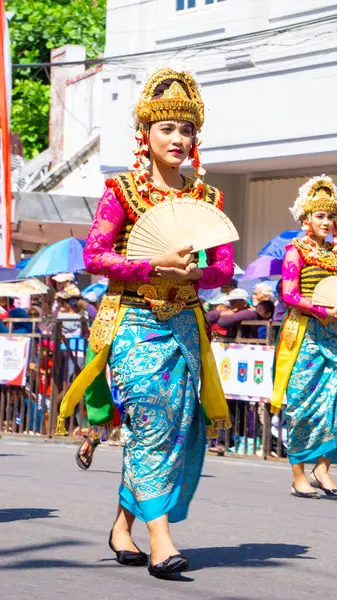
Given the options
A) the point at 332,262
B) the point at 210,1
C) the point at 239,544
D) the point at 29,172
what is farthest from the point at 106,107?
the point at 239,544

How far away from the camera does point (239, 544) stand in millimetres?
6723

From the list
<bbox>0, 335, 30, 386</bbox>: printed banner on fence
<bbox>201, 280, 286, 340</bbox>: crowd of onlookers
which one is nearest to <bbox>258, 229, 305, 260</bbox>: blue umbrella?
<bbox>201, 280, 286, 340</bbox>: crowd of onlookers

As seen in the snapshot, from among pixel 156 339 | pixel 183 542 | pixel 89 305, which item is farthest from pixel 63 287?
pixel 156 339

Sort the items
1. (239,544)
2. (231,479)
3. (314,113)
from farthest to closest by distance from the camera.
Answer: (314,113) → (231,479) → (239,544)

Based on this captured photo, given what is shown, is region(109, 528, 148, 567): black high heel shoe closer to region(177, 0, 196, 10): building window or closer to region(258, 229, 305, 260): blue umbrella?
region(258, 229, 305, 260): blue umbrella

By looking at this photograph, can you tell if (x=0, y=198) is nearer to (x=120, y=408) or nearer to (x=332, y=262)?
(x=332, y=262)

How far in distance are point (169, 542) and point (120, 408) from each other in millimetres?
755

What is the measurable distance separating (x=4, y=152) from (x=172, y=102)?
1721 centimetres

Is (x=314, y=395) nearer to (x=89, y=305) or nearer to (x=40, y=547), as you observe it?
(x=40, y=547)

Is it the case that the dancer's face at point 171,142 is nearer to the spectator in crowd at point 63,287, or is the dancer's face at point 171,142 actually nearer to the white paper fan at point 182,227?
the white paper fan at point 182,227

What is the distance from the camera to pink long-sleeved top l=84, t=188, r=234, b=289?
19.0 ft

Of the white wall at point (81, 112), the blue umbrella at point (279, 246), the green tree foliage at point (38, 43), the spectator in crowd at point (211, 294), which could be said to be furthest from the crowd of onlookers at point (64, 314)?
the green tree foliage at point (38, 43)

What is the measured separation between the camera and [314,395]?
9648 mm

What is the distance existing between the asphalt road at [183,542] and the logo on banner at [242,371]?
298cm
